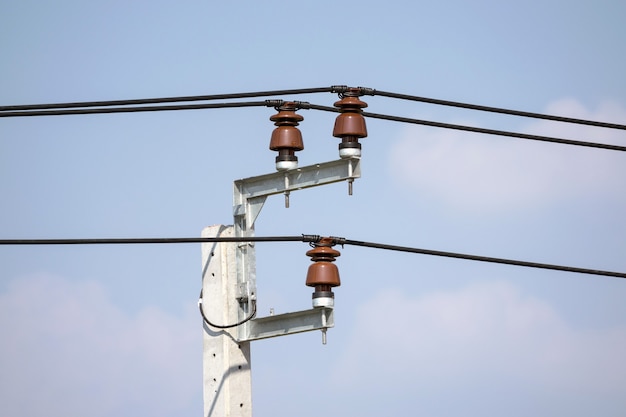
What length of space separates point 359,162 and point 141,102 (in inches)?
92.8

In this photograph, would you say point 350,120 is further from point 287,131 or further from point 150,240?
point 150,240

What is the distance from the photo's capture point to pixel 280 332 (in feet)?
69.9

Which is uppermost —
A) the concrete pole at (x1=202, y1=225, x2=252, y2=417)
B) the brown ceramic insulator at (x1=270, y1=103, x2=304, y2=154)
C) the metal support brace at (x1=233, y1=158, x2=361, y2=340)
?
the brown ceramic insulator at (x1=270, y1=103, x2=304, y2=154)

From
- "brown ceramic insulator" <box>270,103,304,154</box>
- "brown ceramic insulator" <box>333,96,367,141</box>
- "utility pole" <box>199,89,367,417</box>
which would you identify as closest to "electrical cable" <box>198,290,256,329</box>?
"utility pole" <box>199,89,367,417</box>

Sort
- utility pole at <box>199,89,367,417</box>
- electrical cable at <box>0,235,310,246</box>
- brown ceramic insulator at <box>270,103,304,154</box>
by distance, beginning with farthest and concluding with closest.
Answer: brown ceramic insulator at <box>270,103,304,154</box> → utility pole at <box>199,89,367,417</box> → electrical cable at <box>0,235,310,246</box>

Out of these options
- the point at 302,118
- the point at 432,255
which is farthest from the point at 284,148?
the point at 432,255

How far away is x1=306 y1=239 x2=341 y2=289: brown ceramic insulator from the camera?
69.2 ft

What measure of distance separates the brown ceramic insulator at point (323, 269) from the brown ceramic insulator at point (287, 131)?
105 cm

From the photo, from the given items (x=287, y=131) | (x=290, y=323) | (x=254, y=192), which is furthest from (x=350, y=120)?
(x=290, y=323)

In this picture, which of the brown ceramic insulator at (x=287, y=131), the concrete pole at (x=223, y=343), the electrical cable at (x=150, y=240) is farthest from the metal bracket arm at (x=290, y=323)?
the brown ceramic insulator at (x=287, y=131)

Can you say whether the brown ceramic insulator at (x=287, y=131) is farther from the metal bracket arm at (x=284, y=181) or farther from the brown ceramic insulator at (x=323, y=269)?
the brown ceramic insulator at (x=323, y=269)

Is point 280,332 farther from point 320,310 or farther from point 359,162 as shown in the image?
point 359,162

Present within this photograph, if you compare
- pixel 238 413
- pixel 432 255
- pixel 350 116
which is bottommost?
pixel 238 413

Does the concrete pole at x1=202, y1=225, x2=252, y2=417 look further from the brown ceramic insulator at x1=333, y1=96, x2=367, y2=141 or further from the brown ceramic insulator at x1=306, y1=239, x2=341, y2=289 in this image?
the brown ceramic insulator at x1=333, y1=96, x2=367, y2=141
